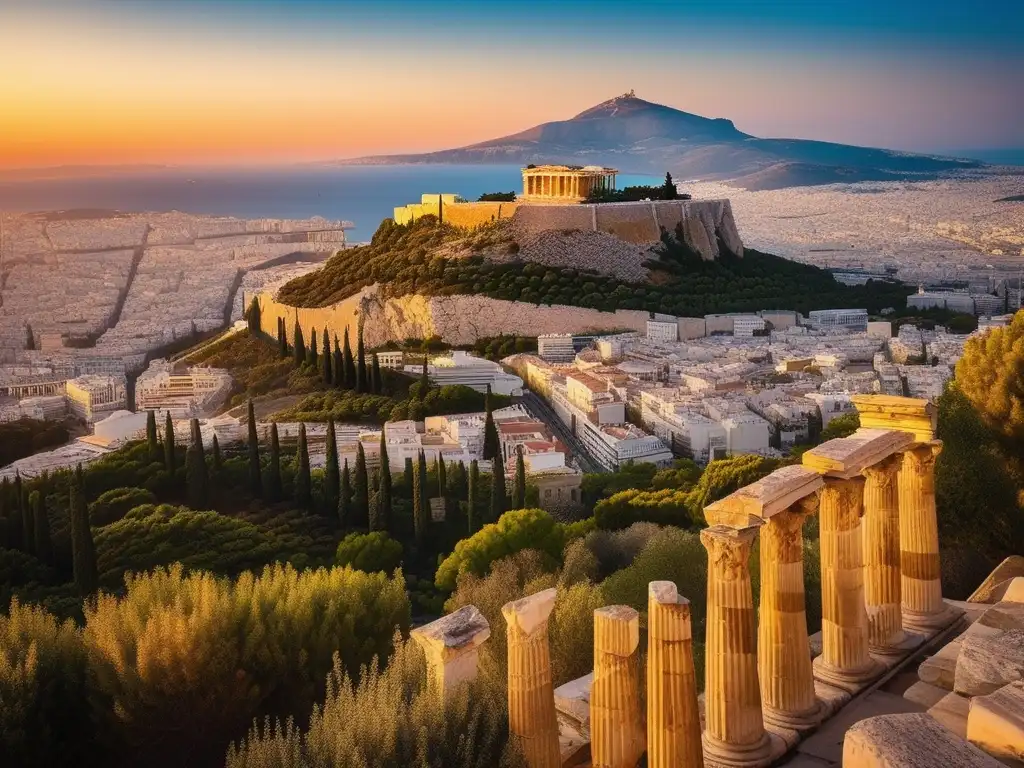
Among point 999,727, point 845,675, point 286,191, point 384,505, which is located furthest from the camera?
point 286,191

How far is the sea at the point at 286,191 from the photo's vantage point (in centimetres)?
4916

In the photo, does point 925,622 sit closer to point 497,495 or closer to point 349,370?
point 497,495

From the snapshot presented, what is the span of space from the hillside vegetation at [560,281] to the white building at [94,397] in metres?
9.88

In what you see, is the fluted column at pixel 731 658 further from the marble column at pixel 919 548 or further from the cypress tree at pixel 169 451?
the cypress tree at pixel 169 451

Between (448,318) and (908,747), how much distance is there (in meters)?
37.7

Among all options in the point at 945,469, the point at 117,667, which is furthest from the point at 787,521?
the point at 945,469

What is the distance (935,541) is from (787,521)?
2265 mm

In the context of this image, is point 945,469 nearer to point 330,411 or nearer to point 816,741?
point 816,741

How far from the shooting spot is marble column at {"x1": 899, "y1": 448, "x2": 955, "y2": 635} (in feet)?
25.0

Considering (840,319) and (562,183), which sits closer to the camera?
(840,319)

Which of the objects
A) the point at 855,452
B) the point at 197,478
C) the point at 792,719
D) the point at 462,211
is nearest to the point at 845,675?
the point at 792,719

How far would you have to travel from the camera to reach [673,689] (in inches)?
216

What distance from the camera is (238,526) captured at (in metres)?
18.4

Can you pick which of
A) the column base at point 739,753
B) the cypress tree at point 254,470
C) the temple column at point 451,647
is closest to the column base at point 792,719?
the column base at point 739,753
